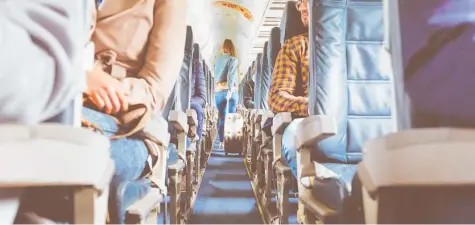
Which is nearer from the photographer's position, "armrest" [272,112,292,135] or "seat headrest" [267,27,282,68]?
"armrest" [272,112,292,135]

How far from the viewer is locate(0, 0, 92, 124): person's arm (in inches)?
32.1

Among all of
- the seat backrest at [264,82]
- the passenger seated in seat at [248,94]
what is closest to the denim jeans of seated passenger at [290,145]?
the seat backrest at [264,82]

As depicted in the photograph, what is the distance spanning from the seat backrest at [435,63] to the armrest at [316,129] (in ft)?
1.04

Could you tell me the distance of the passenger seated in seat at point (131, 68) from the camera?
108 centimetres

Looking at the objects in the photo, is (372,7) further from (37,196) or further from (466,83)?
(37,196)

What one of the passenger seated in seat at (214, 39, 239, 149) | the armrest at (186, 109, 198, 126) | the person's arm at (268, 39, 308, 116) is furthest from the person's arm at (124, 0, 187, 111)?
the passenger seated in seat at (214, 39, 239, 149)

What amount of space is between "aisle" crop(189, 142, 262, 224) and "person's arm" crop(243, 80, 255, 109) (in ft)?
3.02

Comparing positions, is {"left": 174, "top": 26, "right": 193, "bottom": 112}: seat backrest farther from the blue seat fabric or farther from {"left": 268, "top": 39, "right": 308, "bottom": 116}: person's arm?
the blue seat fabric

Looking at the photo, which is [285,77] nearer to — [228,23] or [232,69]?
[232,69]

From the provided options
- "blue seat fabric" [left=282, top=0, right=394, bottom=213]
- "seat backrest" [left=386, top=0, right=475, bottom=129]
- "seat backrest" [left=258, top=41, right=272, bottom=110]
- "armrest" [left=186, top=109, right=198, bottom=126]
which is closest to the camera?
"seat backrest" [left=386, top=0, right=475, bottom=129]

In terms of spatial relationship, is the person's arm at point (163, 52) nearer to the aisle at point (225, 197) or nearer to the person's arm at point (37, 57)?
the person's arm at point (37, 57)

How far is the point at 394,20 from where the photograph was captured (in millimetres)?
Result: 985

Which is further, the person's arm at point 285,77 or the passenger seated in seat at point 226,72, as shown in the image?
the passenger seated in seat at point 226,72

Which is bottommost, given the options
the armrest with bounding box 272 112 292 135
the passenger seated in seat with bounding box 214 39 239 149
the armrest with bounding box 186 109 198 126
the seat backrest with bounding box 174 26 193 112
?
the armrest with bounding box 272 112 292 135
